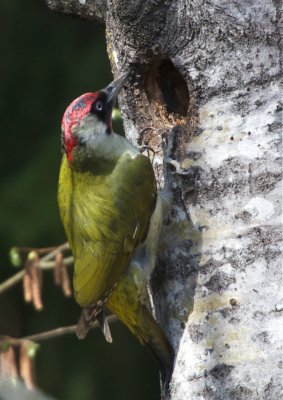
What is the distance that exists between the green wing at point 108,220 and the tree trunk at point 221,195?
198 millimetres

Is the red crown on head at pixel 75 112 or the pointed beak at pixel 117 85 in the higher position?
the pointed beak at pixel 117 85

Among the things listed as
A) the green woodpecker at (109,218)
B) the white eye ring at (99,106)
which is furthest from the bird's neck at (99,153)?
the white eye ring at (99,106)

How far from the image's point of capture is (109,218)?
4.22 m

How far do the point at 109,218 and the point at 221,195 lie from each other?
2.16 feet

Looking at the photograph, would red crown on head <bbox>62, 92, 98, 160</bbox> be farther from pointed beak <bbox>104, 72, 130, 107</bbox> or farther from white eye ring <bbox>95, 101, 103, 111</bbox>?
pointed beak <bbox>104, 72, 130, 107</bbox>

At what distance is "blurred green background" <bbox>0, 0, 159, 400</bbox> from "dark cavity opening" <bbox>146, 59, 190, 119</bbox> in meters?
1.93

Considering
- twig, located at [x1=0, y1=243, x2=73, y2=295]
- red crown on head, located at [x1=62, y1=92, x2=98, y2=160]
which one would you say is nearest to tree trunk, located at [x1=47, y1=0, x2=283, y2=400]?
red crown on head, located at [x1=62, y1=92, x2=98, y2=160]

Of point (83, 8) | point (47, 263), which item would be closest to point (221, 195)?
point (83, 8)

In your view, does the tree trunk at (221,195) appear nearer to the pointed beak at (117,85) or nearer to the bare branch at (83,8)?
the pointed beak at (117,85)

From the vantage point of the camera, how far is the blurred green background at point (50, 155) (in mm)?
6246

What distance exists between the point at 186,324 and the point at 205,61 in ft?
2.92

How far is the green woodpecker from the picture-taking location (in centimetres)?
404

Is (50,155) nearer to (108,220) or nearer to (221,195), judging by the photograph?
(108,220)

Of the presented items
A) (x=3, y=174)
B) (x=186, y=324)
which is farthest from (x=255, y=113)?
(x=3, y=174)
